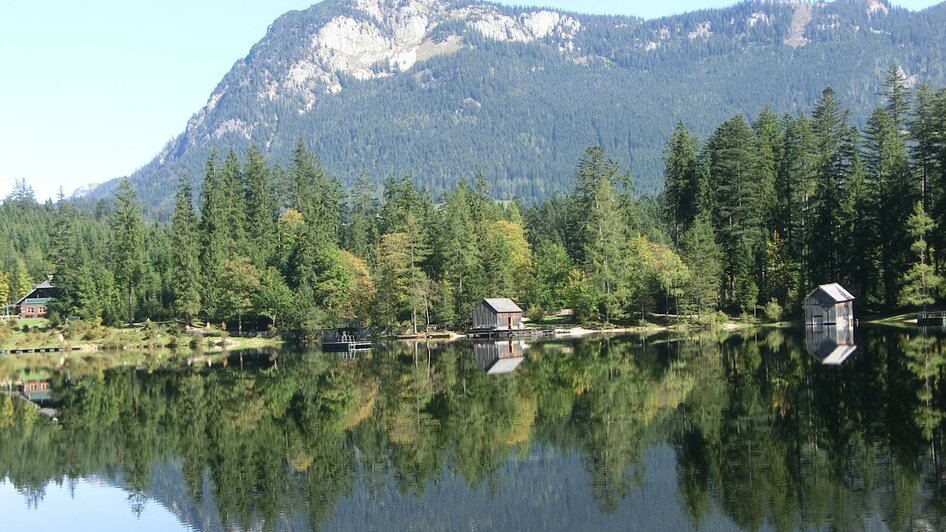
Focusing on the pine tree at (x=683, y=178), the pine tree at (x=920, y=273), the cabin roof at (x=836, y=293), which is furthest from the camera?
the pine tree at (x=683, y=178)

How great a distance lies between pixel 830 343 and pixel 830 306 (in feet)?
60.1

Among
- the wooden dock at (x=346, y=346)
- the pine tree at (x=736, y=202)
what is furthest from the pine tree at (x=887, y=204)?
the wooden dock at (x=346, y=346)

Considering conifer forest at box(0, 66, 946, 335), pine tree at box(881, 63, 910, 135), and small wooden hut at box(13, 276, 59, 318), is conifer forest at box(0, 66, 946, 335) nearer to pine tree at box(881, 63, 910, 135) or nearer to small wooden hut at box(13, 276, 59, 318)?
pine tree at box(881, 63, 910, 135)

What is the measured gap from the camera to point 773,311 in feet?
284

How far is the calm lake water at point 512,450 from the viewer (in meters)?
24.0

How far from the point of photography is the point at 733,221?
9675cm

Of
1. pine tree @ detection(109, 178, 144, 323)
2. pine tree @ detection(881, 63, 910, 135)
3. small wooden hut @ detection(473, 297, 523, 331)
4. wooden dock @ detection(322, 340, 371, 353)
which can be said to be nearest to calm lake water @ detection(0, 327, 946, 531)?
wooden dock @ detection(322, 340, 371, 353)

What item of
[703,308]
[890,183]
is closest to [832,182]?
[890,183]

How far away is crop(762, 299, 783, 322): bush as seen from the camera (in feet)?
283

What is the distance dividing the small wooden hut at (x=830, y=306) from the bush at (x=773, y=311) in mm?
5615

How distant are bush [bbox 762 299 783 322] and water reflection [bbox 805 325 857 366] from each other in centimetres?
671

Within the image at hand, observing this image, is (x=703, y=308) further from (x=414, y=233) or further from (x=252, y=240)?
(x=252, y=240)

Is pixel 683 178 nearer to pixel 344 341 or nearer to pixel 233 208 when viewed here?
pixel 344 341

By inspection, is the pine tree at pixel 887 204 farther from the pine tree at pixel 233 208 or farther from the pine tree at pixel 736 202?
the pine tree at pixel 233 208
